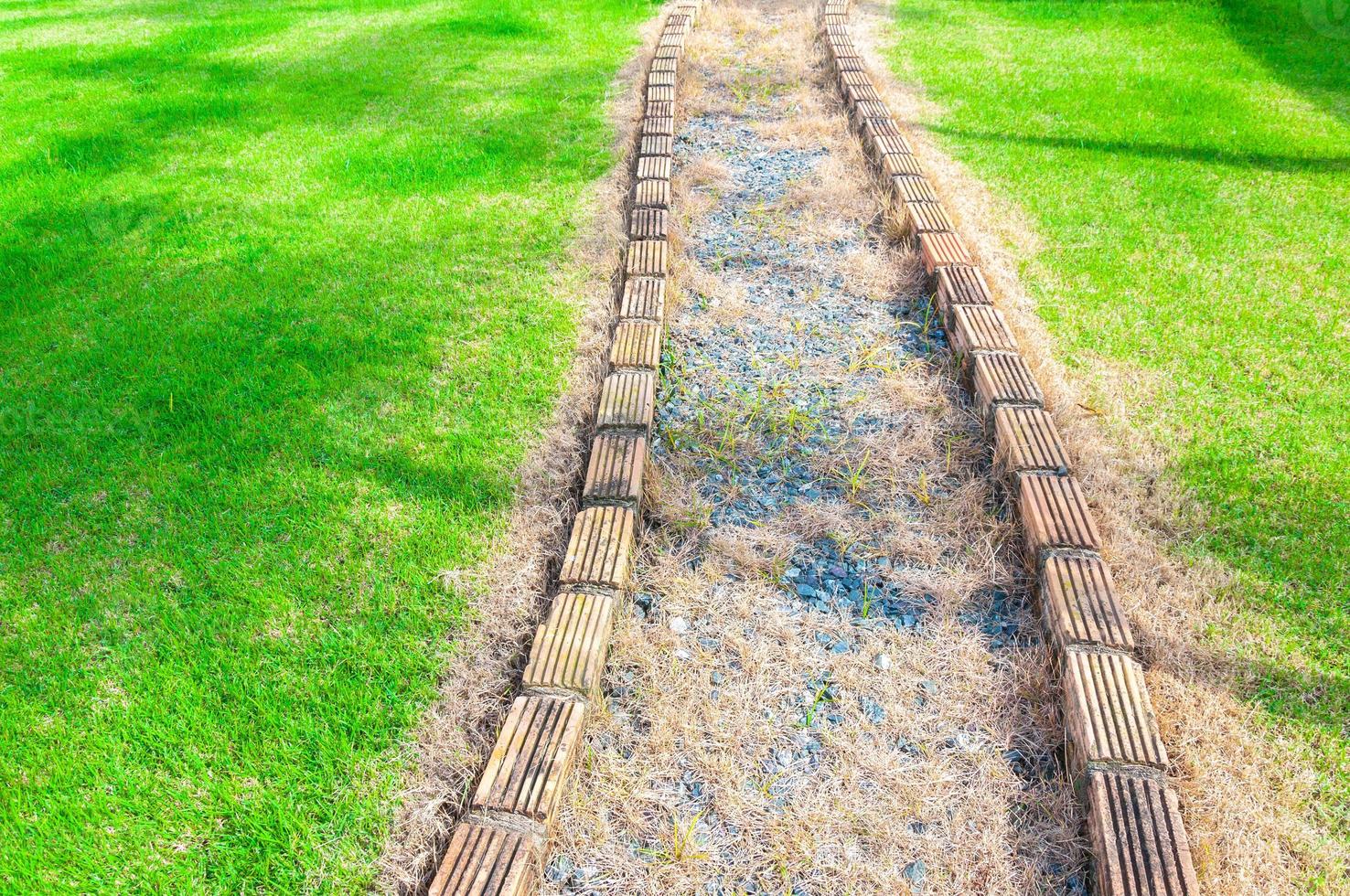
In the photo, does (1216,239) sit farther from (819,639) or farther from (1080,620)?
(819,639)

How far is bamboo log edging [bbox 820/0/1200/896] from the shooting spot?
1.70 m

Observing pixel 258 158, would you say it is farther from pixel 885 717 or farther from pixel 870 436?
pixel 885 717

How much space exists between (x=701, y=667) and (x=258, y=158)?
4.40 metres

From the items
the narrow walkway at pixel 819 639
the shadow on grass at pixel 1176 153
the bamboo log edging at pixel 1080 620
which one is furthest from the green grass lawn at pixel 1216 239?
the narrow walkway at pixel 819 639

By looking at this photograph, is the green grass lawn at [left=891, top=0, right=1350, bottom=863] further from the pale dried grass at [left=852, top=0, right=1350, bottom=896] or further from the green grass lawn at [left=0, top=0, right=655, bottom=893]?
the green grass lawn at [left=0, top=0, right=655, bottom=893]

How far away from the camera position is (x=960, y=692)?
2.13 meters

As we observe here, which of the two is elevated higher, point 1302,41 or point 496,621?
point 1302,41

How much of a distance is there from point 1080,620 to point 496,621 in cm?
166

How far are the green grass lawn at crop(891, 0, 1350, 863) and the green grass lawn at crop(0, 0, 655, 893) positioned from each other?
2.38m

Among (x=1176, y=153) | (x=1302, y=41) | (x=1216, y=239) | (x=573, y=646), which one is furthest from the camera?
(x=1302, y=41)

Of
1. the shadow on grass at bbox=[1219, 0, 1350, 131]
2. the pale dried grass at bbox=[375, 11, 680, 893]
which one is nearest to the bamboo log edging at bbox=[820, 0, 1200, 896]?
the pale dried grass at bbox=[375, 11, 680, 893]

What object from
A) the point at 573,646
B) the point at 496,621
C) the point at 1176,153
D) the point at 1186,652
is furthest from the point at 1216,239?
the point at 496,621

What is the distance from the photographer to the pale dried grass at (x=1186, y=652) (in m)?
1.76

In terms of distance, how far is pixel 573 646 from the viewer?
6.88ft
